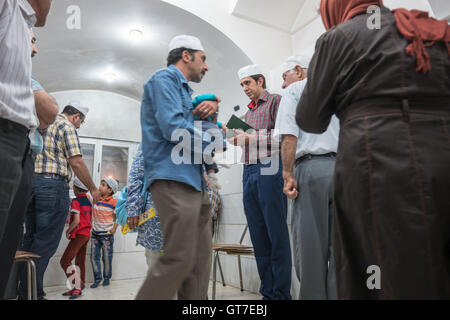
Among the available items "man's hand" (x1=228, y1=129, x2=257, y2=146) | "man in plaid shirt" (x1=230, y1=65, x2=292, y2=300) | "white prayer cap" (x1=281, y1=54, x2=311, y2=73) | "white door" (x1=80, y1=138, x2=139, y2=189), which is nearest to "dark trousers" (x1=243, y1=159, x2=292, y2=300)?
"man in plaid shirt" (x1=230, y1=65, x2=292, y2=300)

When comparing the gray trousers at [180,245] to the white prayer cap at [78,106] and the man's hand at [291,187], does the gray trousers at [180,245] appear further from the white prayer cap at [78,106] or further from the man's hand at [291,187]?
the white prayer cap at [78,106]

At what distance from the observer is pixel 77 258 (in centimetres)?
400

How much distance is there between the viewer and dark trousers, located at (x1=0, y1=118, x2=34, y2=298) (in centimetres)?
90

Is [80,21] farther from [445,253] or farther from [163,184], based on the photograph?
[445,253]

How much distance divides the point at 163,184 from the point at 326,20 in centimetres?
89

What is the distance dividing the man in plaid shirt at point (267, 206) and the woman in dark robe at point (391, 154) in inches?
48.3

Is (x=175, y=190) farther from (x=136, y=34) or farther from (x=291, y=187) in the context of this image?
(x=136, y=34)

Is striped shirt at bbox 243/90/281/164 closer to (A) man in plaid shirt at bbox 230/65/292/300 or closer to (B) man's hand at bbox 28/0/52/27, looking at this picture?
(A) man in plaid shirt at bbox 230/65/292/300

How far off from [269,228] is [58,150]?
1884 millimetres

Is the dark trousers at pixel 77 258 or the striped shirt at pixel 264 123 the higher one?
the striped shirt at pixel 264 123

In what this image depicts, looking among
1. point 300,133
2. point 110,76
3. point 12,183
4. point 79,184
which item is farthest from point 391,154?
point 110,76

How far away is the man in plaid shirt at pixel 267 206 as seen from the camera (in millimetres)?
2129

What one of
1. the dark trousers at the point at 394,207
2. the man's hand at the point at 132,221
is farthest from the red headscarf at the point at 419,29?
the man's hand at the point at 132,221

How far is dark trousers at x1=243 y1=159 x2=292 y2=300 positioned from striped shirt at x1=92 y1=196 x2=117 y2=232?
2.70 m
